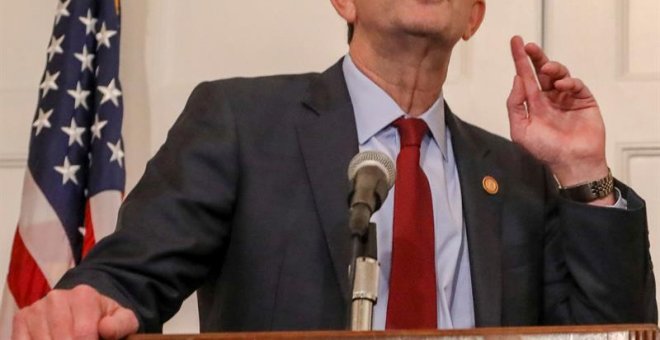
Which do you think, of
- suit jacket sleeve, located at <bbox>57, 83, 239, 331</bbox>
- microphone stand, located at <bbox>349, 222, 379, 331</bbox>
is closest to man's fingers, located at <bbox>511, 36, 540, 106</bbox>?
suit jacket sleeve, located at <bbox>57, 83, 239, 331</bbox>

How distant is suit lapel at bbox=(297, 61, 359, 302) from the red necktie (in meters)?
0.08

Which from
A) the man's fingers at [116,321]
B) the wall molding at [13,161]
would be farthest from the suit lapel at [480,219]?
the wall molding at [13,161]

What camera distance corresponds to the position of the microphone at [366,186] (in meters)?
1.67

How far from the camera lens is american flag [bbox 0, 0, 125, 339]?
9.78 ft

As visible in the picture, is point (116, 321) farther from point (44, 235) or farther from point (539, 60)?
point (44, 235)

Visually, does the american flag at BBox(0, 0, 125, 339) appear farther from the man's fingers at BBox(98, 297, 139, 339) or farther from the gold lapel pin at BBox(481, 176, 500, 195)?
the man's fingers at BBox(98, 297, 139, 339)

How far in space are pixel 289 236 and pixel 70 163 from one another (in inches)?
42.1

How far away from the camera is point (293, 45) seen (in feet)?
10.6

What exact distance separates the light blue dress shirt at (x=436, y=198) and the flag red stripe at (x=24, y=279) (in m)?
1.00

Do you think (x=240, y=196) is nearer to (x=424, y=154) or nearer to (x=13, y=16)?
(x=424, y=154)

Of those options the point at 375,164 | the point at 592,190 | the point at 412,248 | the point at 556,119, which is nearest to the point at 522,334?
the point at 375,164

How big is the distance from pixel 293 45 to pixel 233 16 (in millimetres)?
174

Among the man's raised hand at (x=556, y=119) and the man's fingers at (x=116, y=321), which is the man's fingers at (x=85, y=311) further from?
the man's raised hand at (x=556, y=119)

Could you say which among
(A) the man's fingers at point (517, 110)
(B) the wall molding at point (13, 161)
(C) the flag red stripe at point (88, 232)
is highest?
(A) the man's fingers at point (517, 110)
